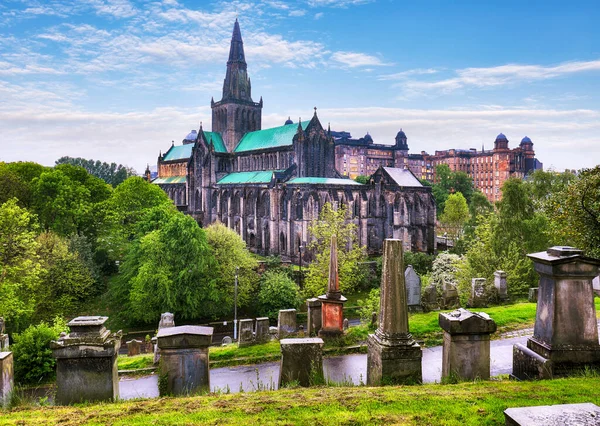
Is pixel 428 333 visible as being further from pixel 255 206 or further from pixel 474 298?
pixel 255 206

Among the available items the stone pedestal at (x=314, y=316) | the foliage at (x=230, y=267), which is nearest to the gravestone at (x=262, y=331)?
the stone pedestal at (x=314, y=316)

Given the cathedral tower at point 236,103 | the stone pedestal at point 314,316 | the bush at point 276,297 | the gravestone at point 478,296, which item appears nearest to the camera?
the stone pedestal at point 314,316

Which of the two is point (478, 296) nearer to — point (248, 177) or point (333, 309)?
point (333, 309)

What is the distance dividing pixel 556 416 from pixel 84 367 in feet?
21.7

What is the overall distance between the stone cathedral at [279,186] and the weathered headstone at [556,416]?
42.4 meters

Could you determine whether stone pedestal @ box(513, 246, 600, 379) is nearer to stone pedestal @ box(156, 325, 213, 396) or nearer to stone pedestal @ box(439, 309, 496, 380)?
stone pedestal @ box(439, 309, 496, 380)

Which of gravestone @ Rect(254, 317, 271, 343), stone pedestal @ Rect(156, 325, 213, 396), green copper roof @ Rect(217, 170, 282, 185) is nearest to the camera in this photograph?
stone pedestal @ Rect(156, 325, 213, 396)

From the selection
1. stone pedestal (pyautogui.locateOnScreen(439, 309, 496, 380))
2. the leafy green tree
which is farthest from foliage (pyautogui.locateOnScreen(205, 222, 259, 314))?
stone pedestal (pyautogui.locateOnScreen(439, 309, 496, 380))

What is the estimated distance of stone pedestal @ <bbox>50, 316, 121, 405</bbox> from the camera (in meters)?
7.24

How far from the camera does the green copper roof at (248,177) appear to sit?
5606 cm

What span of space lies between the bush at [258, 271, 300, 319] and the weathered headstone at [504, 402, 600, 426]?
1083 inches

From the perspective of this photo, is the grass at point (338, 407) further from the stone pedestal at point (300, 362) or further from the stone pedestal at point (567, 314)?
the stone pedestal at point (300, 362)

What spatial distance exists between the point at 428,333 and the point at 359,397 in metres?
7.71

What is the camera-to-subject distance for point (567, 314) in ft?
24.2
